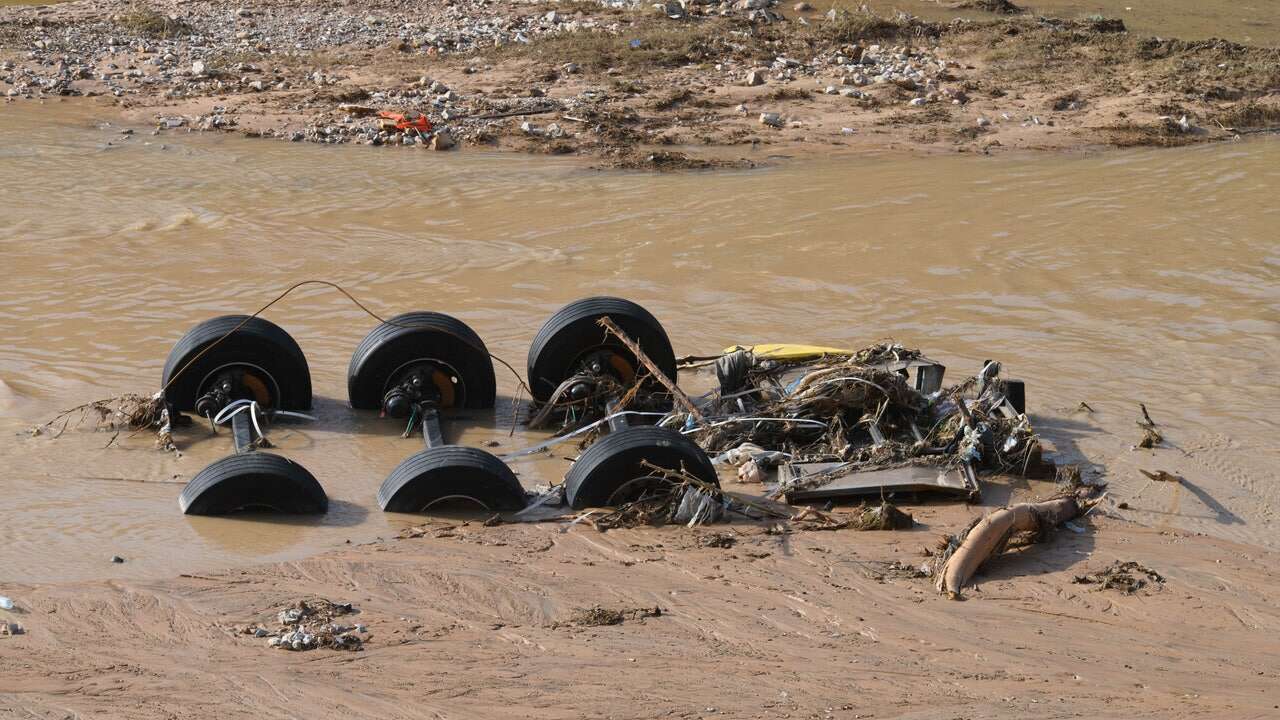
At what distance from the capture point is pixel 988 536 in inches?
271

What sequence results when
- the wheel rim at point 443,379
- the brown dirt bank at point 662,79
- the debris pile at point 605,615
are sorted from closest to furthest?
the debris pile at point 605,615, the wheel rim at point 443,379, the brown dirt bank at point 662,79

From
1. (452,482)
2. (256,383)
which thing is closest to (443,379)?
(256,383)

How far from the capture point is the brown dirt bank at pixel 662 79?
18.9 m

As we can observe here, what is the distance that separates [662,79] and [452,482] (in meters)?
14.4

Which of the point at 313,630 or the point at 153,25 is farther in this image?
the point at 153,25

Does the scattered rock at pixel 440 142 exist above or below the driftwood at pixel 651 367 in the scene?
above

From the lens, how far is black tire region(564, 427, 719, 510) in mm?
7473

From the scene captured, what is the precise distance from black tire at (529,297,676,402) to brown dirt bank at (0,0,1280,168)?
8.69m

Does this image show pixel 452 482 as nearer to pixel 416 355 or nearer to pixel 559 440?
pixel 559 440

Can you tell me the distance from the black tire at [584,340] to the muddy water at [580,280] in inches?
18.6

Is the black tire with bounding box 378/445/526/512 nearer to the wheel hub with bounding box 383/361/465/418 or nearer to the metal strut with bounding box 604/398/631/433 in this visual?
the metal strut with bounding box 604/398/631/433

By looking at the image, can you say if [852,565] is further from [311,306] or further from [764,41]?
[764,41]

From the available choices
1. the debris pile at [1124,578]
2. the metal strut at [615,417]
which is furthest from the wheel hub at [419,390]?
the debris pile at [1124,578]

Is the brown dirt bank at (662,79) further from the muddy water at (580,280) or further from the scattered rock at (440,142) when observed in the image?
the muddy water at (580,280)
